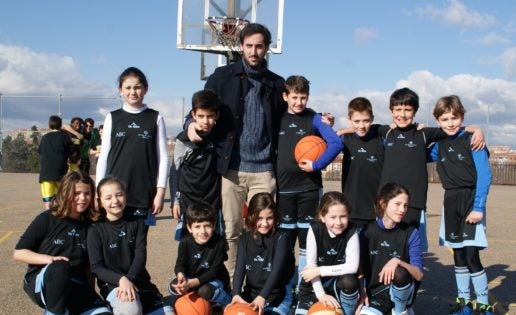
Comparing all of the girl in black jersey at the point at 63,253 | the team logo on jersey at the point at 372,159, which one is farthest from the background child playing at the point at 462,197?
the girl in black jersey at the point at 63,253

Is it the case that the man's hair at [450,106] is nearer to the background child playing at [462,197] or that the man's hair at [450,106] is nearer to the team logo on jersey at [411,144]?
the background child playing at [462,197]

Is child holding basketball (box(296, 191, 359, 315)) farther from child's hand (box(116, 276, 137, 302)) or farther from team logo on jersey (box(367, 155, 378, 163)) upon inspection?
child's hand (box(116, 276, 137, 302))

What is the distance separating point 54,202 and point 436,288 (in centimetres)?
415

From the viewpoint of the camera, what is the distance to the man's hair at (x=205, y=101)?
5.06 metres

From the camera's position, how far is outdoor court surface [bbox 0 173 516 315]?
5648 mm

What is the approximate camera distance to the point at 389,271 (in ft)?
15.3

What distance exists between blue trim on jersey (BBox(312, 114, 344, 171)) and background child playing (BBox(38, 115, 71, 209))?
6595 millimetres

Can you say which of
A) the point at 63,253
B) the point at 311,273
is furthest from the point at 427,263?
the point at 63,253

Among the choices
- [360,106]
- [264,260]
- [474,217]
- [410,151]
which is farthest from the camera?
[360,106]

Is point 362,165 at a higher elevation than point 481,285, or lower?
higher

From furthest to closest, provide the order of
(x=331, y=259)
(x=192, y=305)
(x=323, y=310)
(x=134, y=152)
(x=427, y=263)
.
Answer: (x=427, y=263)
(x=134, y=152)
(x=331, y=259)
(x=192, y=305)
(x=323, y=310)

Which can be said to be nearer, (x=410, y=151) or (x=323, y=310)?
(x=323, y=310)

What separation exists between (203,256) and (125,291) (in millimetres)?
800

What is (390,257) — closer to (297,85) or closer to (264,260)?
(264,260)
